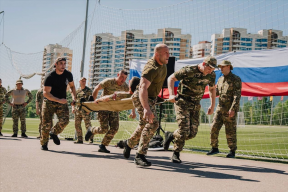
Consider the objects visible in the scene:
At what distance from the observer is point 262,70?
28.8 feet

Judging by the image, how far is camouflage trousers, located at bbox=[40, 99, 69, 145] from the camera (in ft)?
24.6

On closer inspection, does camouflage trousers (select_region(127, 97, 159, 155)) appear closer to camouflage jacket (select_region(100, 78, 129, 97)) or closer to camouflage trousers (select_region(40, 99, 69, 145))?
camouflage jacket (select_region(100, 78, 129, 97))

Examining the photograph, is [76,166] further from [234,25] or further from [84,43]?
[84,43]

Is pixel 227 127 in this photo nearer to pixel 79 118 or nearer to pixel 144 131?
pixel 144 131

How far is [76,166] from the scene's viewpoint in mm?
5152

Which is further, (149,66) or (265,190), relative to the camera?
(149,66)

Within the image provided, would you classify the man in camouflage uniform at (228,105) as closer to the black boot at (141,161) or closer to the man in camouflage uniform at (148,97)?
the man in camouflage uniform at (148,97)

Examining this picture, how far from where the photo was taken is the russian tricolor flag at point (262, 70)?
8305mm

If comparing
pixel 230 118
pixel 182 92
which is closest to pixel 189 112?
pixel 182 92

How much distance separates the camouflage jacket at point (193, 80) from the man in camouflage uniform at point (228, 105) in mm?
1650

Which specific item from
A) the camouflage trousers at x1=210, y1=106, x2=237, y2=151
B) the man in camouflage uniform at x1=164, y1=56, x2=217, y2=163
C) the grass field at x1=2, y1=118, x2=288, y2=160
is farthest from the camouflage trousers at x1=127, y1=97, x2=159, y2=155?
the grass field at x1=2, y1=118, x2=288, y2=160

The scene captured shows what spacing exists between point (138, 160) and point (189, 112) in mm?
1432

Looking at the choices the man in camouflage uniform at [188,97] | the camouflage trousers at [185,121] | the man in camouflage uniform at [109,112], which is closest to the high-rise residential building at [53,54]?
the man in camouflage uniform at [109,112]

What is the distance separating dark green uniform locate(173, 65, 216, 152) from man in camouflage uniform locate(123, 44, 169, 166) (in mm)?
649
